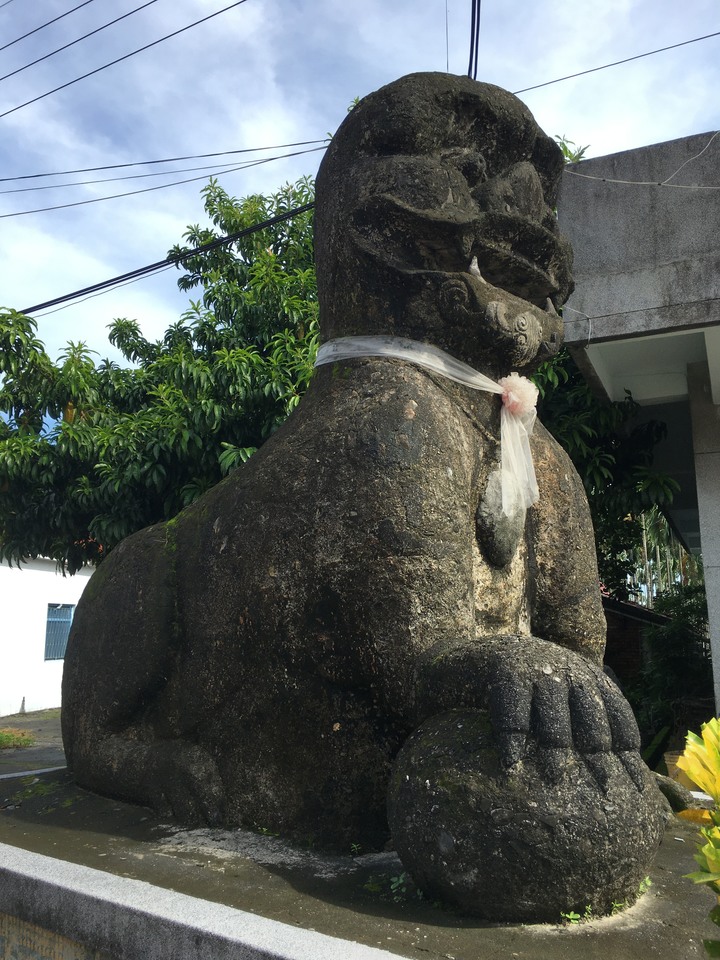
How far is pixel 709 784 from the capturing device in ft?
4.62

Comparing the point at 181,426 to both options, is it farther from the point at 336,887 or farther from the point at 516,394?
the point at 336,887

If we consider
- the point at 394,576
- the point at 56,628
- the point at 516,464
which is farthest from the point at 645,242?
the point at 56,628

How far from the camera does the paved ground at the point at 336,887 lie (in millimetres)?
1870

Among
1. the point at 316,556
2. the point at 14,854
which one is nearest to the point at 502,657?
the point at 316,556

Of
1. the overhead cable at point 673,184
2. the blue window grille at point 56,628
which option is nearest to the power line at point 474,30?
the overhead cable at point 673,184

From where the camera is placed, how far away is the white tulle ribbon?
280 centimetres

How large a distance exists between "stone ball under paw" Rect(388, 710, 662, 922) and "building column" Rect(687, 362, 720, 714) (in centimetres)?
398

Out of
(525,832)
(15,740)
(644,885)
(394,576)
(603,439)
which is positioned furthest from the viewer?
(15,740)

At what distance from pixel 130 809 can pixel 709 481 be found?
180 inches

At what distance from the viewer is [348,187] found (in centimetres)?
291

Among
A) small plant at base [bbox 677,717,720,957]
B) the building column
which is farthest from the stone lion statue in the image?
the building column

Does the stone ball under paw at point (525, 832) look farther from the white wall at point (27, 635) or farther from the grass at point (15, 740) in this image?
the white wall at point (27, 635)

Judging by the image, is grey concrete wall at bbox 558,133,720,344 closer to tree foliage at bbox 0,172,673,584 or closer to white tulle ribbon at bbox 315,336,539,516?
tree foliage at bbox 0,172,673,584

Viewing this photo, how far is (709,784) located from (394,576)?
3.84ft
